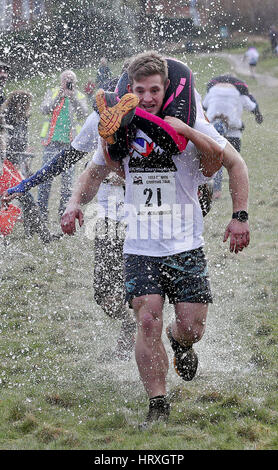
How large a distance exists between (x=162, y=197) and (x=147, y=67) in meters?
0.70

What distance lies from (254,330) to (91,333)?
1241mm

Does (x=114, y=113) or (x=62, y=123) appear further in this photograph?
(x=62, y=123)

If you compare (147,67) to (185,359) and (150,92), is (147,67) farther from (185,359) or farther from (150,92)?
(185,359)

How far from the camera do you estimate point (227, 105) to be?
33.4 feet

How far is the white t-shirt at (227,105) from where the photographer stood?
33.3 ft

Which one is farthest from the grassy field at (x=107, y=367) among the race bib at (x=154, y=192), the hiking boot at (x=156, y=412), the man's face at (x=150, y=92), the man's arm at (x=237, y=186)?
the man's face at (x=150, y=92)

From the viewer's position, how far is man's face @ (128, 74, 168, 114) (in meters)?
3.76

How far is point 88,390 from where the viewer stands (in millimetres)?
4430

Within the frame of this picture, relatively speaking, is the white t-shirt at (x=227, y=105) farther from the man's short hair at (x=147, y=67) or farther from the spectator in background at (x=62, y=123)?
the man's short hair at (x=147, y=67)

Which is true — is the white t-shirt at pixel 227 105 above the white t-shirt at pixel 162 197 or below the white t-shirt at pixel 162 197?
above

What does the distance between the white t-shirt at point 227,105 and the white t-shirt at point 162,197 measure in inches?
247

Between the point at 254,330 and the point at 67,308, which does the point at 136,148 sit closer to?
the point at 254,330

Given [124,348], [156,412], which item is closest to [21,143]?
[124,348]

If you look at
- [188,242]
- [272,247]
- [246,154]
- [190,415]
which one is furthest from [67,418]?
[246,154]
